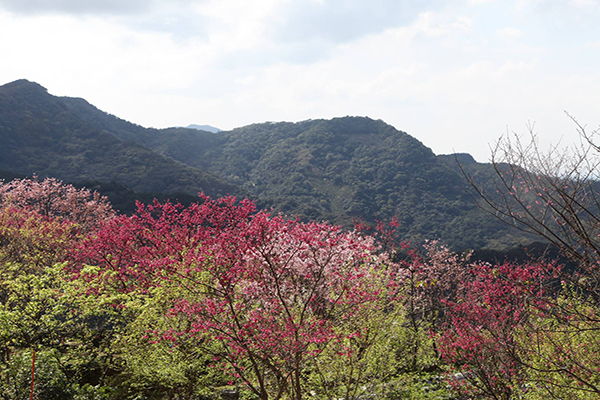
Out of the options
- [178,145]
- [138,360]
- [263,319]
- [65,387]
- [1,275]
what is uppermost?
[178,145]

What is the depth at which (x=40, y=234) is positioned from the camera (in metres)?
15.6

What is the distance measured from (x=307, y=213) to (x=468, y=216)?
33.4 metres

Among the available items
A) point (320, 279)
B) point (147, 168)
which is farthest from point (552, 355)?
point (147, 168)

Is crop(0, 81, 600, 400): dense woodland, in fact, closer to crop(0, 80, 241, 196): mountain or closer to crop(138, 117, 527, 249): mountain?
crop(138, 117, 527, 249): mountain

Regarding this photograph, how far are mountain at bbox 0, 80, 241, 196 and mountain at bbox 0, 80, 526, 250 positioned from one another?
0.20m

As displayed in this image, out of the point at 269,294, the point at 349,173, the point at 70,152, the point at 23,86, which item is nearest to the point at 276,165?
the point at 349,173

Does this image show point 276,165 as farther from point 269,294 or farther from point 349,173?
point 269,294

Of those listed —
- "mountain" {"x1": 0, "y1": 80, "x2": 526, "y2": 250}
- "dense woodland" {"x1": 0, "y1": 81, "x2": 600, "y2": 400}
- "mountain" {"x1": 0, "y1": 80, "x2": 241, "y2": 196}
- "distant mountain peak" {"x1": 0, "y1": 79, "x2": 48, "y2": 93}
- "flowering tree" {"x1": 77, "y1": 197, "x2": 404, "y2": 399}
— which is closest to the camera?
"dense woodland" {"x1": 0, "y1": 81, "x2": 600, "y2": 400}

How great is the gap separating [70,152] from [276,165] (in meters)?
55.8

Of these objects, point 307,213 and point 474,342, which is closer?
point 474,342

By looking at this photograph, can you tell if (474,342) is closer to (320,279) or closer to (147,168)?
(320,279)

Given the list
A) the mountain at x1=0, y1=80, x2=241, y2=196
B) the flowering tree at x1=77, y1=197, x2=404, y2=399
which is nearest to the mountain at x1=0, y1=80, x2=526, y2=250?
the mountain at x1=0, y1=80, x2=241, y2=196

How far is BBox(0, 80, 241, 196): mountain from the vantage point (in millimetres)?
78006

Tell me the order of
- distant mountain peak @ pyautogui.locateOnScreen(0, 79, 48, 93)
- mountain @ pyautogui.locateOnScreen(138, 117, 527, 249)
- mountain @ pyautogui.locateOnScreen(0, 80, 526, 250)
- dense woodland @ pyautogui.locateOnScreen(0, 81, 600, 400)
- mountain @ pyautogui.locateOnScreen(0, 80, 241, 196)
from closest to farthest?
dense woodland @ pyautogui.locateOnScreen(0, 81, 600, 400), mountain @ pyautogui.locateOnScreen(0, 80, 241, 196), mountain @ pyautogui.locateOnScreen(0, 80, 526, 250), mountain @ pyautogui.locateOnScreen(138, 117, 527, 249), distant mountain peak @ pyautogui.locateOnScreen(0, 79, 48, 93)
